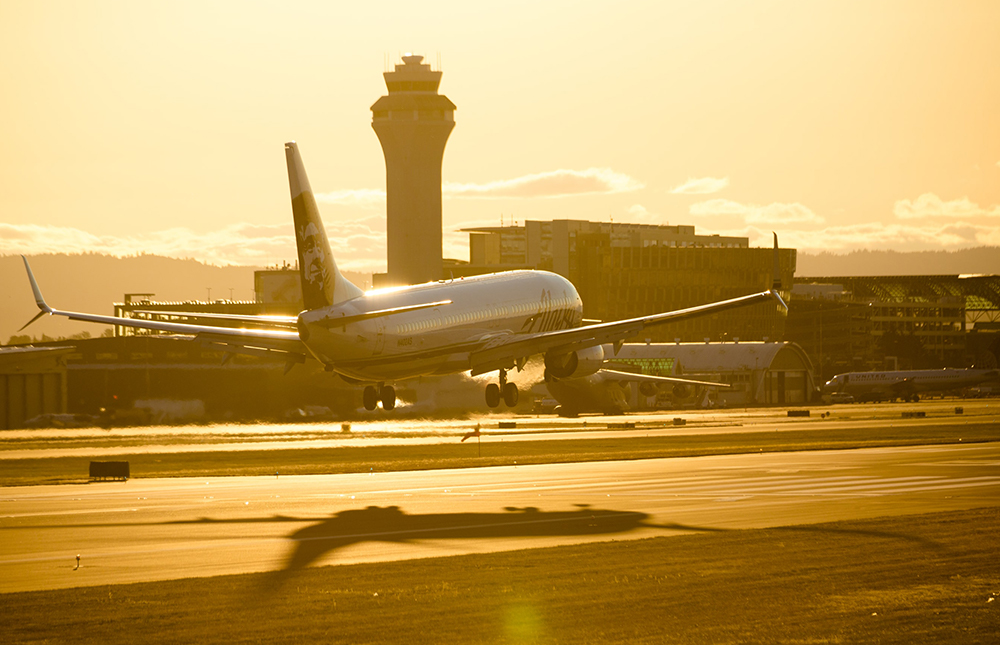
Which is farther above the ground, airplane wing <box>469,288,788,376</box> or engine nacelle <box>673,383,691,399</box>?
airplane wing <box>469,288,788,376</box>

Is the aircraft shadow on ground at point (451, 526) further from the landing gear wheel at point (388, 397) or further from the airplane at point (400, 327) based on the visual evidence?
the landing gear wheel at point (388, 397)

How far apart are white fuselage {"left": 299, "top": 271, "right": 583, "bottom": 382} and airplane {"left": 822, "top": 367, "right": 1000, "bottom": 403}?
11264 centimetres

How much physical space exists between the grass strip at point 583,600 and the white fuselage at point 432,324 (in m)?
21.1

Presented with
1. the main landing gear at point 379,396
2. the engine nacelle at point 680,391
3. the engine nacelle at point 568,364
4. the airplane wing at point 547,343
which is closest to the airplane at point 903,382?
the engine nacelle at point 680,391

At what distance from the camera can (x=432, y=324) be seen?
5488cm

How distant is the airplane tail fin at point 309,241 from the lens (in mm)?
48562

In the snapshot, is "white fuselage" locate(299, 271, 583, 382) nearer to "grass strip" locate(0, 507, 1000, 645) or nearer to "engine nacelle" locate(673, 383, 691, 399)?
"grass strip" locate(0, 507, 1000, 645)

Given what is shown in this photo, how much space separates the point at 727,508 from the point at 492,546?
11.5 metres

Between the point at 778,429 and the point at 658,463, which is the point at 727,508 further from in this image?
the point at 778,429

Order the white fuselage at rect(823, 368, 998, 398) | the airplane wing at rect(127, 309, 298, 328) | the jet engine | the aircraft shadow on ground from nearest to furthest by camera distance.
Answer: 1. the aircraft shadow on ground
2. the airplane wing at rect(127, 309, 298, 328)
3. the jet engine
4. the white fuselage at rect(823, 368, 998, 398)

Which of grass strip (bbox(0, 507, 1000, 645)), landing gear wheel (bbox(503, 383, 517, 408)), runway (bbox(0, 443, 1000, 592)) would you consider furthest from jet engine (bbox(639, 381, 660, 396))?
grass strip (bbox(0, 507, 1000, 645))

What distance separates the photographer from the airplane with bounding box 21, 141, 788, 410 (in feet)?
160

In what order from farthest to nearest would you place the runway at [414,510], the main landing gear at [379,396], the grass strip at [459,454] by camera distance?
the grass strip at [459,454] < the main landing gear at [379,396] < the runway at [414,510]

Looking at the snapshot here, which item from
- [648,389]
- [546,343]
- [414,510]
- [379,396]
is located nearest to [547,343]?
[546,343]
